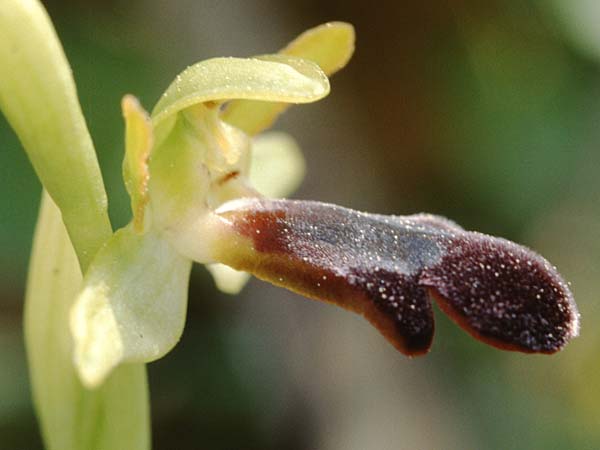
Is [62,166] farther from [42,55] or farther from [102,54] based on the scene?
[102,54]

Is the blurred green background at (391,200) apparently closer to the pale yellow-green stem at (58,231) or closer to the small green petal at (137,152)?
the pale yellow-green stem at (58,231)

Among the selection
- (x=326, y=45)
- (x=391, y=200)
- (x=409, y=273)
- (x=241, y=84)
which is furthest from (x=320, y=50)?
(x=391, y=200)

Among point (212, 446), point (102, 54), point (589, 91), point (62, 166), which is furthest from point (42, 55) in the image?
point (589, 91)

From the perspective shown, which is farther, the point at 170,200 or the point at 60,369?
the point at 60,369

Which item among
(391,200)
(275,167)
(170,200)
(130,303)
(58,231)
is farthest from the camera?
(391,200)

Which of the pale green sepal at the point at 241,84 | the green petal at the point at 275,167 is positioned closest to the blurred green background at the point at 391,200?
the green petal at the point at 275,167

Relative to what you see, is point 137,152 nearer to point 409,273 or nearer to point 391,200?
point 409,273

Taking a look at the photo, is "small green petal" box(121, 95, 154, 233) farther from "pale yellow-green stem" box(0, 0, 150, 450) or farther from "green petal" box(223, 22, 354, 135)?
"green petal" box(223, 22, 354, 135)
